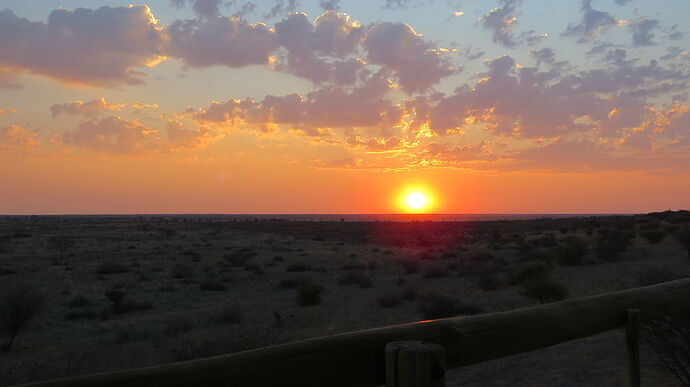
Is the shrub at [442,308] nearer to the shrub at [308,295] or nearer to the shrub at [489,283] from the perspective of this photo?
the shrub at [308,295]

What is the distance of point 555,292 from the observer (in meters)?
17.0

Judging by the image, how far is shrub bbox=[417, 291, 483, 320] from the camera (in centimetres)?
1614

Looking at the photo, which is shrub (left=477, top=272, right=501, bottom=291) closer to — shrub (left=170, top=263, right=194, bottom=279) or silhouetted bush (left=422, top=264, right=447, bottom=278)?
silhouetted bush (left=422, top=264, right=447, bottom=278)

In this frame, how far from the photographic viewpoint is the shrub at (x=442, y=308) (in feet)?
53.0

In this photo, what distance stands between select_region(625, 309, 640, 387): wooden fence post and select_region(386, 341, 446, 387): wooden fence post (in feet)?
5.45

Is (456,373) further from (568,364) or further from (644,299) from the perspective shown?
(644,299)

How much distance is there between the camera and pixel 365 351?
1.98m

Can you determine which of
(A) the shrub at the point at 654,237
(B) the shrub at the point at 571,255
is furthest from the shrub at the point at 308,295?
(A) the shrub at the point at 654,237

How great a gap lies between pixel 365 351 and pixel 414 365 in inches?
7.7

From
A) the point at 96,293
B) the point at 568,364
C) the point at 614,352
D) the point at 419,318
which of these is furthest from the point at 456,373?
the point at 96,293

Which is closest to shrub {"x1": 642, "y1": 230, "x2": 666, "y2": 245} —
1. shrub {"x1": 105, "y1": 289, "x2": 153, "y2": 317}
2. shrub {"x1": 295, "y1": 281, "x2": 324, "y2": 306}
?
→ shrub {"x1": 295, "y1": 281, "x2": 324, "y2": 306}

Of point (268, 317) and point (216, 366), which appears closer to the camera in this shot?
point (216, 366)

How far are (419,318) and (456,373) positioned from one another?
5735mm

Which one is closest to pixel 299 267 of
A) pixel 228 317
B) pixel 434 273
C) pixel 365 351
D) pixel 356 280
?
pixel 356 280
